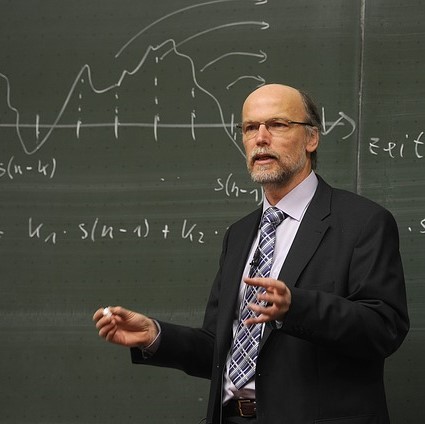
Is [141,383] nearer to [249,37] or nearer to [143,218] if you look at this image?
[143,218]

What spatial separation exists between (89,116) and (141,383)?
1053 millimetres

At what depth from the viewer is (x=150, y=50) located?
3602 millimetres

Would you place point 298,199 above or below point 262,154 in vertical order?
below

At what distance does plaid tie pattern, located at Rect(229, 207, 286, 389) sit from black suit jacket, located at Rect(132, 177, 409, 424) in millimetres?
57

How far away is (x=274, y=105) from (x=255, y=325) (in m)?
→ 0.66

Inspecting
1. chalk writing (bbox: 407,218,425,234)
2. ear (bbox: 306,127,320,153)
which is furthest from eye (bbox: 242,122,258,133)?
chalk writing (bbox: 407,218,425,234)

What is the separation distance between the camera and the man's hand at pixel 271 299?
2.25 metres

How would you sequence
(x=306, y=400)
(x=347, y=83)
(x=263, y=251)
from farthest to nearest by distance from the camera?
1. (x=347, y=83)
2. (x=263, y=251)
3. (x=306, y=400)

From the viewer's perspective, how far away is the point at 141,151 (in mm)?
3592

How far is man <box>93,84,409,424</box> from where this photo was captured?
244 centimetres

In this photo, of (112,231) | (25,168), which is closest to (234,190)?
(112,231)

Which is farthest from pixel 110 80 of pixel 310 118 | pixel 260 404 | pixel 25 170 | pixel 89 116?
pixel 260 404

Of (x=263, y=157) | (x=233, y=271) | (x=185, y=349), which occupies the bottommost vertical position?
(x=185, y=349)

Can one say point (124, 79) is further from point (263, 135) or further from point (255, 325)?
point (255, 325)
